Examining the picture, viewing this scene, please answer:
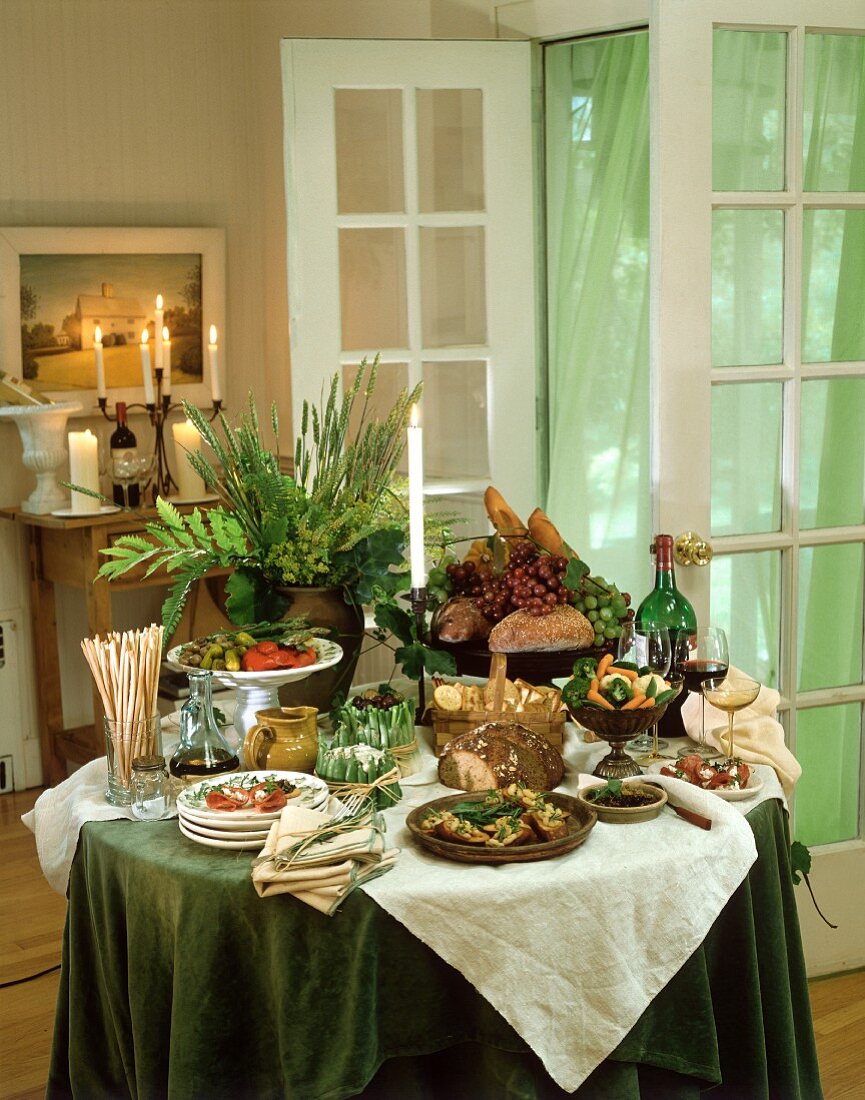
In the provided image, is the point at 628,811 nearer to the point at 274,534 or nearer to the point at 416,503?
the point at 416,503

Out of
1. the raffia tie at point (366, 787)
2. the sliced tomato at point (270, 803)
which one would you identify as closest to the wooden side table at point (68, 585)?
the raffia tie at point (366, 787)

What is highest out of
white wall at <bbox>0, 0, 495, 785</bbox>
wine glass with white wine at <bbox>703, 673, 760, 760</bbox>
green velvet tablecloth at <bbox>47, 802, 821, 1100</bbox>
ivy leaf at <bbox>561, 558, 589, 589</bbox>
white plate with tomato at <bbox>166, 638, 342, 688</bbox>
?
white wall at <bbox>0, 0, 495, 785</bbox>

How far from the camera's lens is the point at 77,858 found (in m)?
1.87

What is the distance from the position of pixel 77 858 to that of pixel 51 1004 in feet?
4.12

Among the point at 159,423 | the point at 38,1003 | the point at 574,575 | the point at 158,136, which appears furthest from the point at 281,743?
the point at 158,136

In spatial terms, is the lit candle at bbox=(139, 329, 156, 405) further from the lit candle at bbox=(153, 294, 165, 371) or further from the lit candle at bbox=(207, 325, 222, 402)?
the lit candle at bbox=(207, 325, 222, 402)

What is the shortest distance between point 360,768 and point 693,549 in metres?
1.14

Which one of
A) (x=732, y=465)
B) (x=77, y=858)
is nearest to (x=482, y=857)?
(x=77, y=858)

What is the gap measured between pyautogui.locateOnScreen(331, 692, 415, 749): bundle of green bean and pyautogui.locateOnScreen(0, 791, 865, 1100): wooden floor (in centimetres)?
121

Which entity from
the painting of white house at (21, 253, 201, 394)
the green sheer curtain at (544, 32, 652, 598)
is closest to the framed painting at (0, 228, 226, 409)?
the painting of white house at (21, 253, 201, 394)

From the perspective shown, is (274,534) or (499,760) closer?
(499,760)

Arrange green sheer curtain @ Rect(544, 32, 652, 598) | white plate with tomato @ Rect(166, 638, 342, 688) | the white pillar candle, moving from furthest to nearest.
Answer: the white pillar candle, green sheer curtain @ Rect(544, 32, 652, 598), white plate with tomato @ Rect(166, 638, 342, 688)

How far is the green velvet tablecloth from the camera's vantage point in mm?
1590

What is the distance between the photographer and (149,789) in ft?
6.01
